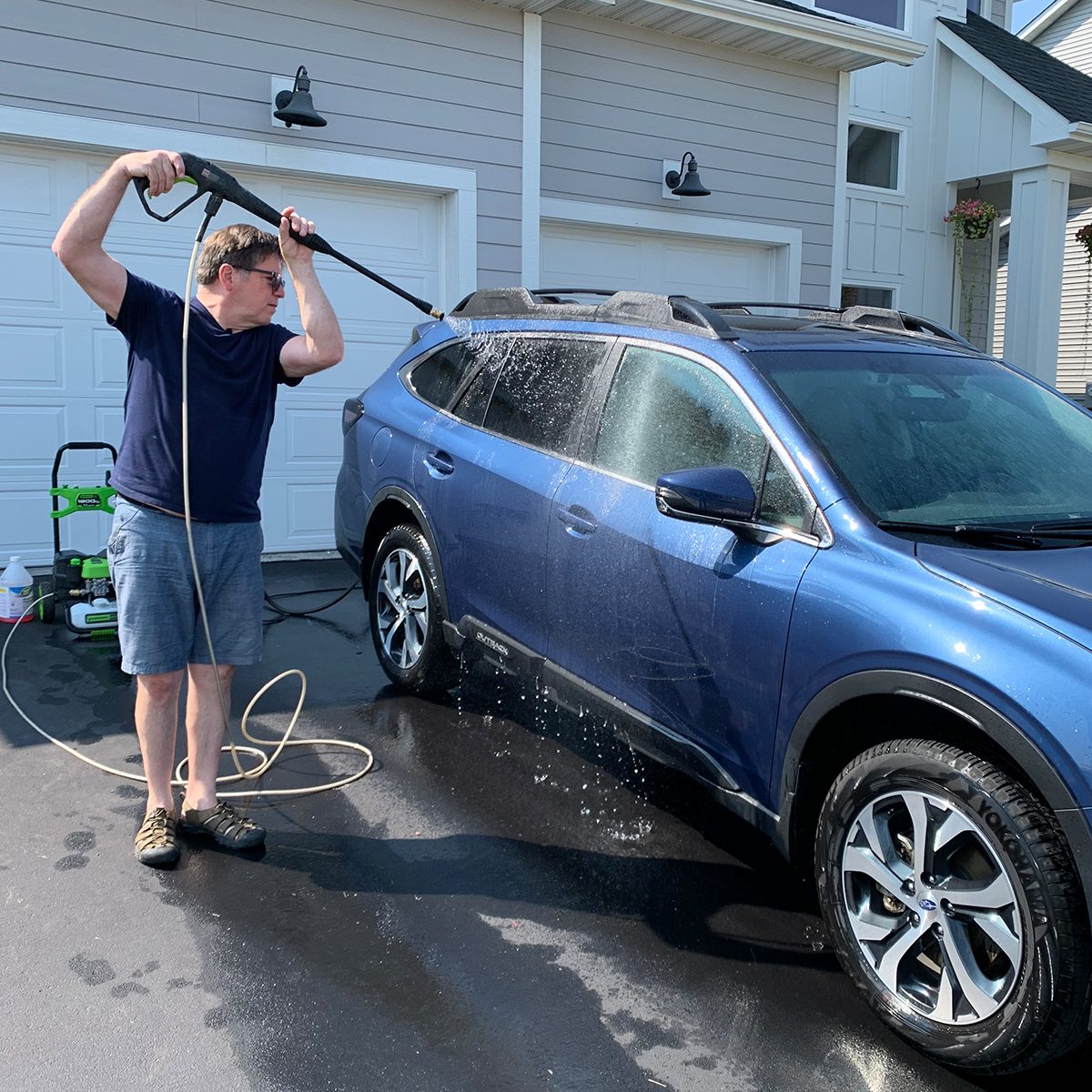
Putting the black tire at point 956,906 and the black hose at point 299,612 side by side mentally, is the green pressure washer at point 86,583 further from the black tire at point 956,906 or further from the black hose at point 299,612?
the black tire at point 956,906

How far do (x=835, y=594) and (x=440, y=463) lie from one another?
2.16 metres

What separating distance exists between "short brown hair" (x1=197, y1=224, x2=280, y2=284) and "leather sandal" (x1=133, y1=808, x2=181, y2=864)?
5.49 ft

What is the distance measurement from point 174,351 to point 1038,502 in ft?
8.25

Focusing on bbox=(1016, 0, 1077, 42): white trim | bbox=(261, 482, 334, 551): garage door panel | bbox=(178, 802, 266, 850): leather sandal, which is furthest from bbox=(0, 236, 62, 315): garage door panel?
bbox=(1016, 0, 1077, 42): white trim

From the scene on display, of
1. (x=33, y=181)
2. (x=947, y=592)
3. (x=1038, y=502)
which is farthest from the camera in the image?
(x=33, y=181)

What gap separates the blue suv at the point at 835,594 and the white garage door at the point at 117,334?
12.2 feet

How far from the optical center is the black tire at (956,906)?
2.28 meters

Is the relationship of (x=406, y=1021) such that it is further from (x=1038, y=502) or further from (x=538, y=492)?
(x=1038, y=502)

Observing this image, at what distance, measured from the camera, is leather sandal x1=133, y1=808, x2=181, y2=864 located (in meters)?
3.45

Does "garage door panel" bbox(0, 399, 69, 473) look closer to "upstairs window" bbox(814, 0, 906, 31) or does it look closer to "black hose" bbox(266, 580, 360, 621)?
"black hose" bbox(266, 580, 360, 621)

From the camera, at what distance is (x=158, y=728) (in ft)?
11.7

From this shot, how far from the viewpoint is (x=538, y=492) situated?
3895 millimetres

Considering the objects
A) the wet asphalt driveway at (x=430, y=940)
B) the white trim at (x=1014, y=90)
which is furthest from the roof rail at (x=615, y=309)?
the white trim at (x=1014, y=90)

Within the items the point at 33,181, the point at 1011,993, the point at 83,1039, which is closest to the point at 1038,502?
the point at 1011,993
